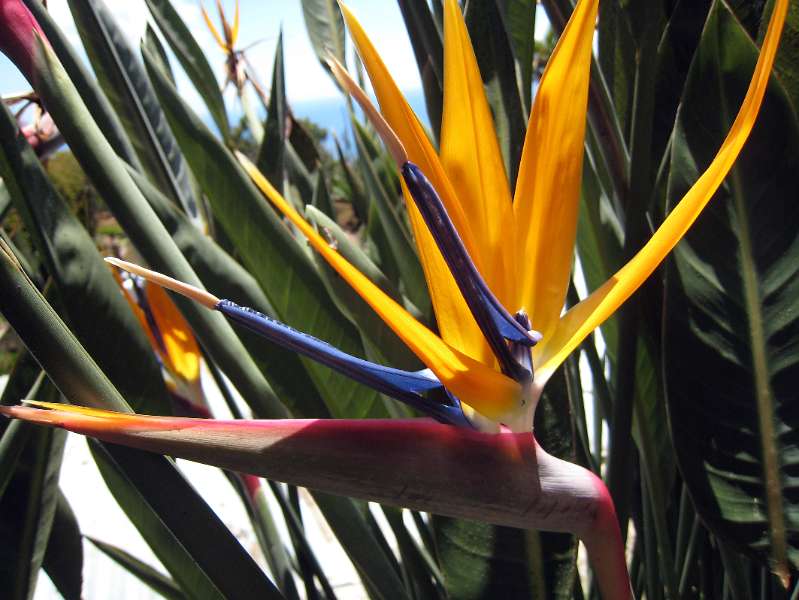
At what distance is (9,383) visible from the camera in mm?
502

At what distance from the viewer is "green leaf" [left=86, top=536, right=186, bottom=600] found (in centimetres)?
68

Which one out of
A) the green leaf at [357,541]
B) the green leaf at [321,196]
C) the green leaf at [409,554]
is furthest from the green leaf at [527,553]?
the green leaf at [321,196]

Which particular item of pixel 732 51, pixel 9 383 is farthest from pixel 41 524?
pixel 732 51

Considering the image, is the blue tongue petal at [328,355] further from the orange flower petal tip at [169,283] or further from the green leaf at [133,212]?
the green leaf at [133,212]

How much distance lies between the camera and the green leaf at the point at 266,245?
0.49 m

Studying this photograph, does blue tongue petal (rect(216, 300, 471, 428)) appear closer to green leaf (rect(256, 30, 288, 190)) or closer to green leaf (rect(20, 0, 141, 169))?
green leaf (rect(20, 0, 141, 169))

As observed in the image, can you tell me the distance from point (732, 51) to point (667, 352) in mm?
190

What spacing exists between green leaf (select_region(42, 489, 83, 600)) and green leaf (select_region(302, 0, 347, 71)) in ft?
1.85

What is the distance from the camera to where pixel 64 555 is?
1.90 ft

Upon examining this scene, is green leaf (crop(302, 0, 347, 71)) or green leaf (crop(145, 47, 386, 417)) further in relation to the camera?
green leaf (crop(302, 0, 347, 71))

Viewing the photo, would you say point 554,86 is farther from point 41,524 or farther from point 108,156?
point 41,524

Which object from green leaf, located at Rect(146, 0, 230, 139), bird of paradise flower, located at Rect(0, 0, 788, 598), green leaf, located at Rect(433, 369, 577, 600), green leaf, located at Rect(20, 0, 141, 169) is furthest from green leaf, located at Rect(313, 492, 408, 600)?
green leaf, located at Rect(146, 0, 230, 139)

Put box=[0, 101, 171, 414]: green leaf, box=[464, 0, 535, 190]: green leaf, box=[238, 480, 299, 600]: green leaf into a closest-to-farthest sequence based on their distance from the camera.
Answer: box=[0, 101, 171, 414]: green leaf < box=[464, 0, 535, 190]: green leaf < box=[238, 480, 299, 600]: green leaf

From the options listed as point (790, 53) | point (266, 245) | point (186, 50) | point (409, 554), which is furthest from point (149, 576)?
point (790, 53)
